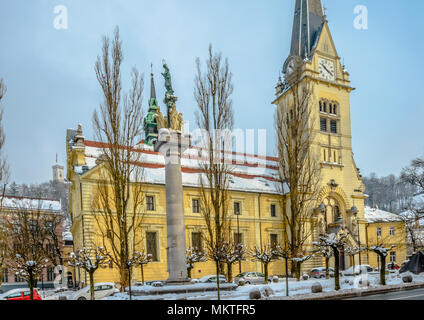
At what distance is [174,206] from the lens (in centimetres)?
2216

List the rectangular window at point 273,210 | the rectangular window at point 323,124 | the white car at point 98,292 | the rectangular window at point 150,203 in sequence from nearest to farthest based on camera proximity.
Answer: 1. the white car at point 98,292
2. the rectangular window at point 150,203
3. the rectangular window at point 273,210
4. the rectangular window at point 323,124

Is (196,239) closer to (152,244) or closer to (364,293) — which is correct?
(152,244)

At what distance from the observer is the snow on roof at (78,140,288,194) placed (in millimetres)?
43138

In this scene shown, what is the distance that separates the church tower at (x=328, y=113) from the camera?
2100 inches

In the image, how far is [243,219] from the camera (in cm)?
4728

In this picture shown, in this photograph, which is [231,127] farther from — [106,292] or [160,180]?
[160,180]

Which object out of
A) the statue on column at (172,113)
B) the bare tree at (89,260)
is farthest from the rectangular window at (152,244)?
the statue on column at (172,113)

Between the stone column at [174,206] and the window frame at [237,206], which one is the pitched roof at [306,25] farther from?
the stone column at [174,206]

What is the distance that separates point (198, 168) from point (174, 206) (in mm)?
23214

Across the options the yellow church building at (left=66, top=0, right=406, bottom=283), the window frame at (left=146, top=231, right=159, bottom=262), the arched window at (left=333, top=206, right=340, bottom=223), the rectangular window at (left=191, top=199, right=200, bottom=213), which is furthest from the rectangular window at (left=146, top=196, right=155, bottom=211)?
the arched window at (left=333, top=206, right=340, bottom=223)

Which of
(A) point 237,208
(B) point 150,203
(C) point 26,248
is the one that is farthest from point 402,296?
(A) point 237,208

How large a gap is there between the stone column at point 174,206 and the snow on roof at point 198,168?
15.1m

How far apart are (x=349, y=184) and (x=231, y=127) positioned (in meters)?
35.0
